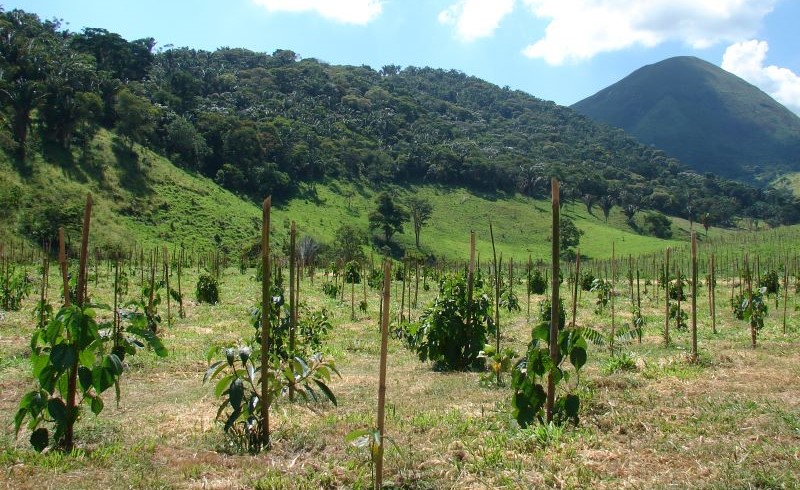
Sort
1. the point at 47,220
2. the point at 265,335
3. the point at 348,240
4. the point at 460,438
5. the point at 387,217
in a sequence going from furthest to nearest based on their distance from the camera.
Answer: the point at 387,217
the point at 348,240
the point at 47,220
the point at 460,438
the point at 265,335

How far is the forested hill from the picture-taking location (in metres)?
51.2

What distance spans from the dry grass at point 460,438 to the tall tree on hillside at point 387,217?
53.6m

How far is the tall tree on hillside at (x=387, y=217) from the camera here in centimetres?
6209

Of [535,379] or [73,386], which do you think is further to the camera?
[535,379]

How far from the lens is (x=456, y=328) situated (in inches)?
358

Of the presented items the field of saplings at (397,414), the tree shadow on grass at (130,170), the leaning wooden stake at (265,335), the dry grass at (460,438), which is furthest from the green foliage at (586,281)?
the tree shadow on grass at (130,170)

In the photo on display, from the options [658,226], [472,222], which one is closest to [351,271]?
[472,222]

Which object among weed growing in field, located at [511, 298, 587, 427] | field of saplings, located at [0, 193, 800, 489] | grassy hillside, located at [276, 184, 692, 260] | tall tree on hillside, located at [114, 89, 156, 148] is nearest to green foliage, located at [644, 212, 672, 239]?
grassy hillside, located at [276, 184, 692, 260]

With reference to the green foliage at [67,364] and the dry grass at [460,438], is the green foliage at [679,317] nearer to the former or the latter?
the dry grass at [460,438]

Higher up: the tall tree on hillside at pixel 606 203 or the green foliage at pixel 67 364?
the tall tree on hillside at pixel 606 203

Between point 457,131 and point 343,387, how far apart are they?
123455mm

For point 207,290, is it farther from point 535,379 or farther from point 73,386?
point 535,379

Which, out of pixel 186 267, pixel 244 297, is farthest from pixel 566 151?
pixel 244 297

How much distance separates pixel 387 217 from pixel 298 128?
29.6 meters
